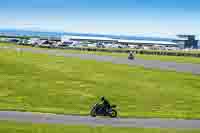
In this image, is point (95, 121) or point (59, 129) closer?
point (59, 129)

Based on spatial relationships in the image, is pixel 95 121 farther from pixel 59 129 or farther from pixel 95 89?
pixel 95 89

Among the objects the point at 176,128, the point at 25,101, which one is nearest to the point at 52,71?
the point at 25,101

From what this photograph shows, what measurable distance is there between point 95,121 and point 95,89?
1637 cm

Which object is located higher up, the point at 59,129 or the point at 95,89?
the point at 95,89

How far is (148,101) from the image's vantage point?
3844cm

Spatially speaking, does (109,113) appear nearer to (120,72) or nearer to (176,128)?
(176,128)

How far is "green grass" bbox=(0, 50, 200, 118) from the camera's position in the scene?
34.2 metres

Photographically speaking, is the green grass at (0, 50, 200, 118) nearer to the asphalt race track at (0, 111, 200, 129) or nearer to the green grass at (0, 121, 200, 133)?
the asphalt race track at (0, 111, 200, 129)

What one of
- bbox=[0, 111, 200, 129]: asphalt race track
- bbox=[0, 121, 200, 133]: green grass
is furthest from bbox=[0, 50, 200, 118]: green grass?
bbox=[0, 121, 200, 133]: green grass

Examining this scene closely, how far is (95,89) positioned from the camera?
1692 inches

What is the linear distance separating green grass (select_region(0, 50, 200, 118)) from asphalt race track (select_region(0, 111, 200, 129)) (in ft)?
8.10

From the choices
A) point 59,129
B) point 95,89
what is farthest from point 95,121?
point 95,89

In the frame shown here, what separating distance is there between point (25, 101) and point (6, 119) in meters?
9.86

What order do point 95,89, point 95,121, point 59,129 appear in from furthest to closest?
point 95,89 < point 95,121 < point 59,129
